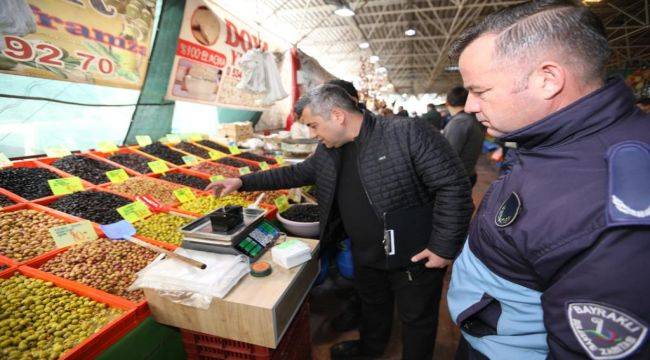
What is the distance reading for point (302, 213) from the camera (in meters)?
2.48

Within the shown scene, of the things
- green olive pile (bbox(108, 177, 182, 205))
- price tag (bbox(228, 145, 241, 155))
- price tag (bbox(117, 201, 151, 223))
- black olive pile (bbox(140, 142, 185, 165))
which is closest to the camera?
price tag (bbox(117, 201, 151, 223))

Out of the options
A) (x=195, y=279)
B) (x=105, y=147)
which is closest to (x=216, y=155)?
(x=105, y=147)

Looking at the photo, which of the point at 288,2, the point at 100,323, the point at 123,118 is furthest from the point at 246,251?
the point at 288,2

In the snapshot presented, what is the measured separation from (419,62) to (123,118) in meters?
22.8

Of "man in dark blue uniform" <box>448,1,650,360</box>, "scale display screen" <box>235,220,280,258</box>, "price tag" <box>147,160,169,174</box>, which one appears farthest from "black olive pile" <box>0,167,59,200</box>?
"man in dark blue uniform" <box>448,1,650,360</box>

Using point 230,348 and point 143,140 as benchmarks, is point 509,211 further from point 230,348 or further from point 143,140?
point 143,140

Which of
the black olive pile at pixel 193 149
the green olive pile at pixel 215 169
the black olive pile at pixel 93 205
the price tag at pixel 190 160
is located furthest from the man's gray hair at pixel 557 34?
the black olive pile at pixel 193 149

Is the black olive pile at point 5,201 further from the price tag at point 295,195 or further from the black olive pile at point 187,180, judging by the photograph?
the price tag at point 295,195

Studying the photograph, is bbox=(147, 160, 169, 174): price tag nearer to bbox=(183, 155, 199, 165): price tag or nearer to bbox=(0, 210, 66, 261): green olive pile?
bbox=(183, 155, 199, 165): price tag

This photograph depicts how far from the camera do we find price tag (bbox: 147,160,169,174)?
9.58 ft

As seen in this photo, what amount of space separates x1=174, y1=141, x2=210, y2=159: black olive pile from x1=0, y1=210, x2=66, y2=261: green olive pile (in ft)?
6.19

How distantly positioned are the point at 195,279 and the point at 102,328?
15.8 inches

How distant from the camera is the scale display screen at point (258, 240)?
4.67 feet

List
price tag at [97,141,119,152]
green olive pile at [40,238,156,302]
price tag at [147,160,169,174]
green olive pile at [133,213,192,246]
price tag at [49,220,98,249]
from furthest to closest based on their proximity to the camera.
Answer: price tag at [97,141,119,152], price tag at [147,160,169,174], green olive pile at [133,213,192,246], price tag at [49,220,98,249], green olive pile at [40,238,156,302]
